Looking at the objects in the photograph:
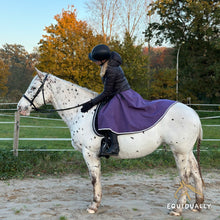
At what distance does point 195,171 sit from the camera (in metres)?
4.02

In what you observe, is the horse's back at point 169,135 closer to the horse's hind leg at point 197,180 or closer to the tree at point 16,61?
the horse's hind leg at point 197,180

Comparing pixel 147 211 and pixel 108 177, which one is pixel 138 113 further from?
pixel 108 177

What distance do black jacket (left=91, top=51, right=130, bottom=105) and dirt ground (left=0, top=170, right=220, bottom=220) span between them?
1706mm

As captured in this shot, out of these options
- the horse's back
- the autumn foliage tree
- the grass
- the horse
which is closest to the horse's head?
the horse

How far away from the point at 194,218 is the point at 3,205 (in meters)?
2.99

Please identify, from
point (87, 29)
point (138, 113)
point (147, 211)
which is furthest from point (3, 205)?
point (87, 29)

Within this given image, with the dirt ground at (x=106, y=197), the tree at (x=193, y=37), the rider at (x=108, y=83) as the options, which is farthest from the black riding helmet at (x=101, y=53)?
the tree at (x=193, y=37)

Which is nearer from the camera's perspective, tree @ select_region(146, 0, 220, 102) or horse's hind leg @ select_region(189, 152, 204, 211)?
horse's hind leg @ select_region(189, 152, 204, 211)

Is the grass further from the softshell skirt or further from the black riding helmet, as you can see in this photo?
the black riding helmet

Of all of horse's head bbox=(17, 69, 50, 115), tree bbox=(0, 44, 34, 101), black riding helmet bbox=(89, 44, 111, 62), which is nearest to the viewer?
black riding helmet bbox=(89, 44, 111, 62)

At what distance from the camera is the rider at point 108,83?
3707 millimetres

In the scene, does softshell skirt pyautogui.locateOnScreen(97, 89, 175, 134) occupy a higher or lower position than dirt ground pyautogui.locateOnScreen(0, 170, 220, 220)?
higher

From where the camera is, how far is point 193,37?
28.3 metres

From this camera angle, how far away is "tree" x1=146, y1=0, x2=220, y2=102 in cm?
2583
